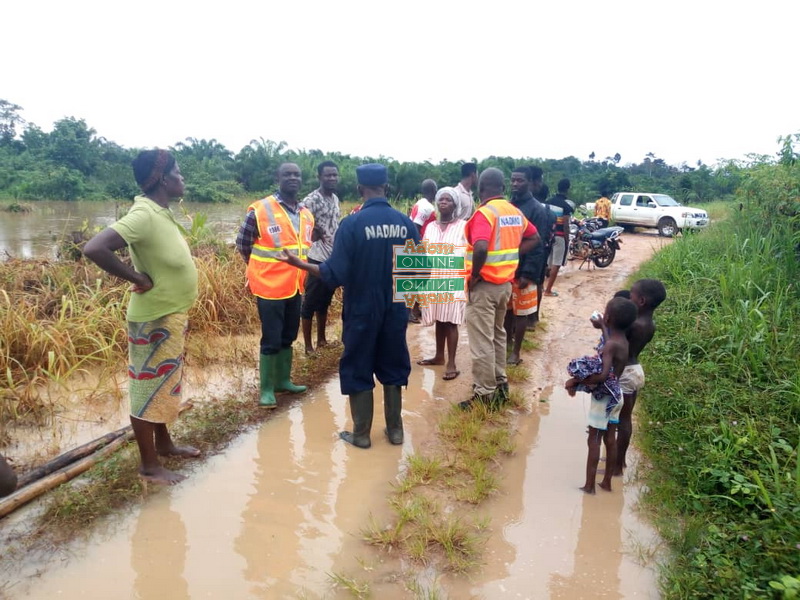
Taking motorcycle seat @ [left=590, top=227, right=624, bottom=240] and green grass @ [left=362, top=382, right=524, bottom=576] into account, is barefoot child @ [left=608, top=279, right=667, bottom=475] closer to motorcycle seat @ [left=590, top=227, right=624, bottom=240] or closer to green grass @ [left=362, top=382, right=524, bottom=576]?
green grass @ [left=362, top=382, right=524, bottom=576]

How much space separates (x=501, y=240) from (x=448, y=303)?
108cm

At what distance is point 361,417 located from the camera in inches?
141

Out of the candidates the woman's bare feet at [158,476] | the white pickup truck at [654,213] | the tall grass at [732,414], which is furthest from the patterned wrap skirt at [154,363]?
the white pickup truck at [654,213]

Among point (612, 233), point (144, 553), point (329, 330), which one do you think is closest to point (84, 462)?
point (144, 553)

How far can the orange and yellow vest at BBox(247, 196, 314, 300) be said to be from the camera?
391cm

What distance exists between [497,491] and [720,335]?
2805mm

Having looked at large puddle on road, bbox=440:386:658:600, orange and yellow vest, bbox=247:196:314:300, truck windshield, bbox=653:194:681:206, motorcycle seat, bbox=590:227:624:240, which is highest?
truck windshield, bbox=653:194:681:206

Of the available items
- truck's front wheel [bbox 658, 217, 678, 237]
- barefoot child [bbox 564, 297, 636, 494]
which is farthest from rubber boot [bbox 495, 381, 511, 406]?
truck's front wheel [bbox 658, 217, 678, 237]

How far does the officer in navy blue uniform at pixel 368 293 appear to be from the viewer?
333 centimetres

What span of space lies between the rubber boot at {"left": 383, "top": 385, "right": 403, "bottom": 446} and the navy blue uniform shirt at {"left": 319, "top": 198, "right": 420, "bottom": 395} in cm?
10

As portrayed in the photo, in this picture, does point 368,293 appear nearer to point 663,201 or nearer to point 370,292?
point 370,292

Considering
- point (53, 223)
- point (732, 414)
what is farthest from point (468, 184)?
point (53, 223)

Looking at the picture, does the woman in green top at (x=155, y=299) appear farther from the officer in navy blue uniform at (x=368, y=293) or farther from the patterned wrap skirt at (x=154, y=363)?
the officer in navy blue uniform at (x=368, y=293)

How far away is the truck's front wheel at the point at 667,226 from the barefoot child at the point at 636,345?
15.6 m
